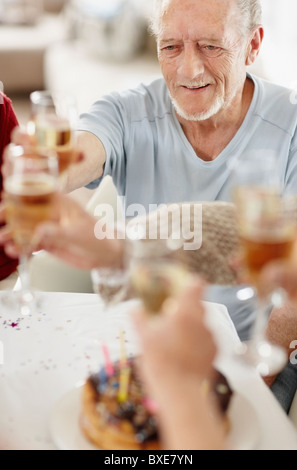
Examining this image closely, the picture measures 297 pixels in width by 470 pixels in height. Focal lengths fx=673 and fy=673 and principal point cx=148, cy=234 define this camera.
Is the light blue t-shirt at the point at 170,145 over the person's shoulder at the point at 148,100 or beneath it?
beneath

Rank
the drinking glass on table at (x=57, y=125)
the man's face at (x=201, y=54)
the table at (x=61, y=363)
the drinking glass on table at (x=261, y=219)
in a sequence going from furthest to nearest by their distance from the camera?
1. the man's face at (x=201, y=54)
2. the drinking glass on table at (x=57, y=125)
3. the table at (x=61, y=363)
4. the drinking glass on table at (x=261, y=219)

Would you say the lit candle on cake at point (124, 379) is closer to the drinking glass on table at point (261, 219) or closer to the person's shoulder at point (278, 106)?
→ the drinking glass on table at point (261, 219)

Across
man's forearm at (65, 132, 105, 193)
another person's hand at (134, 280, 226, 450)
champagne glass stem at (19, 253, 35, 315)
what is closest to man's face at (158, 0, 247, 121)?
man's forearm at (65, 132, 105, 193)

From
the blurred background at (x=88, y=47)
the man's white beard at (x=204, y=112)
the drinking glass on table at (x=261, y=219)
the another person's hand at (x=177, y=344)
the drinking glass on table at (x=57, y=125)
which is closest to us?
the another person's hand at (x=177, y=344)

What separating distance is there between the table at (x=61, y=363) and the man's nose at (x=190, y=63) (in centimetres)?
66

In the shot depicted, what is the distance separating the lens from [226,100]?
6.41 feet

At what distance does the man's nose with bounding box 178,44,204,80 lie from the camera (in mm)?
1826

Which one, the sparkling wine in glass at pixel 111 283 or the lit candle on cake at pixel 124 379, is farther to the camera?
the sparkling wine in glass at pixel 111 283

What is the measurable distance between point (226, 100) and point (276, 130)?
178 mm

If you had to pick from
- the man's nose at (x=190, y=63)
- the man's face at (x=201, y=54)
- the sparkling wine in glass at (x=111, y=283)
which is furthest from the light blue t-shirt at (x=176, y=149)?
the sparkling wine in glass at (x=111, y=283)

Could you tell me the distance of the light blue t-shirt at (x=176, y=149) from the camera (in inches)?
77.6

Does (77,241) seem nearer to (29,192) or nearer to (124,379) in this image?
(29,192)

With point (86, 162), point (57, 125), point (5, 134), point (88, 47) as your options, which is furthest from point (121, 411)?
point (88, 47)

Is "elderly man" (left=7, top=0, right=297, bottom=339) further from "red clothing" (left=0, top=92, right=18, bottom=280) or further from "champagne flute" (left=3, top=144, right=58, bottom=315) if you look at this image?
"champagne flute" (left=3, top=144, right=58, bottom=315)
